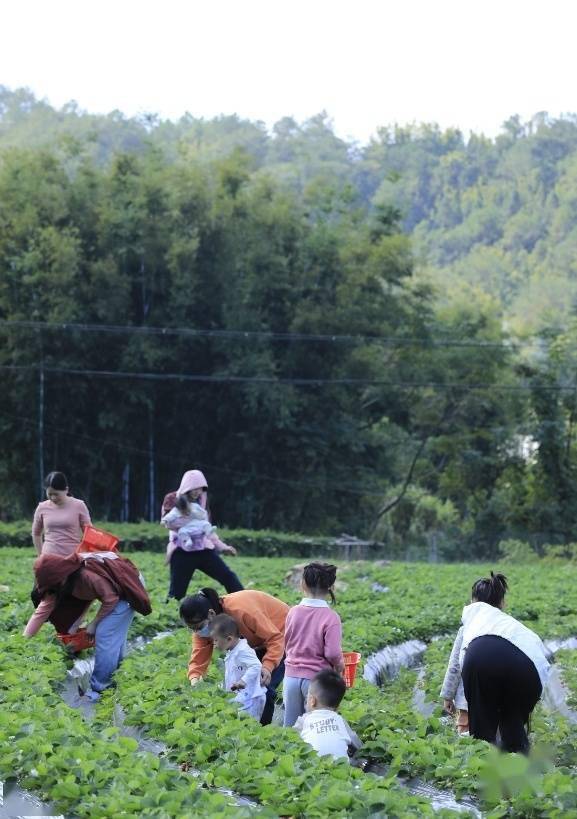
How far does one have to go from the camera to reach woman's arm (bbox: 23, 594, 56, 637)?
11.5 meters

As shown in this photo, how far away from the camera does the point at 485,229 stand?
431ft

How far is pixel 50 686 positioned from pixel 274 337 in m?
33.7

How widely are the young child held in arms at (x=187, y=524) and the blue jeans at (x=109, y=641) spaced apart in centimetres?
323

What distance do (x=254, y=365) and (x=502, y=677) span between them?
1315 inches

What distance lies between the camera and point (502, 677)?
8.55 meters

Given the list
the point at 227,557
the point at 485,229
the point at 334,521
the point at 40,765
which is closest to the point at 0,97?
the point at 485,229

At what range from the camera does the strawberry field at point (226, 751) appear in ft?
20.2

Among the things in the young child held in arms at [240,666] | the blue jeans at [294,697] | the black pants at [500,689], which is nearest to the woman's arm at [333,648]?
the blue jeans at [294,697]

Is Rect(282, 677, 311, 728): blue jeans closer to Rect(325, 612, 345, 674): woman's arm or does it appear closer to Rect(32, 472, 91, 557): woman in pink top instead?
Rect(325, 612, 345, 674): woman's arm

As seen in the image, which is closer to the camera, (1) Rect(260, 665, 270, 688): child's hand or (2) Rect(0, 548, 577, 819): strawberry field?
(2) Rect(0, 548, 577, 819): strawberry field

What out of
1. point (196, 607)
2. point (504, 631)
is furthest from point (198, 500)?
point (504, 631)

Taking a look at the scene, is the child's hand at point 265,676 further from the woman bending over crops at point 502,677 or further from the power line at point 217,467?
the power line at point 217,467

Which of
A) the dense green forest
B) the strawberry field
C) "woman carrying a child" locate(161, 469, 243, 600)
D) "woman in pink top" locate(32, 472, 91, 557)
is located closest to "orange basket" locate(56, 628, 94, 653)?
the strawberry field

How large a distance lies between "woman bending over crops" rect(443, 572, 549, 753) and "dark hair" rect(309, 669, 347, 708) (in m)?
1.26
